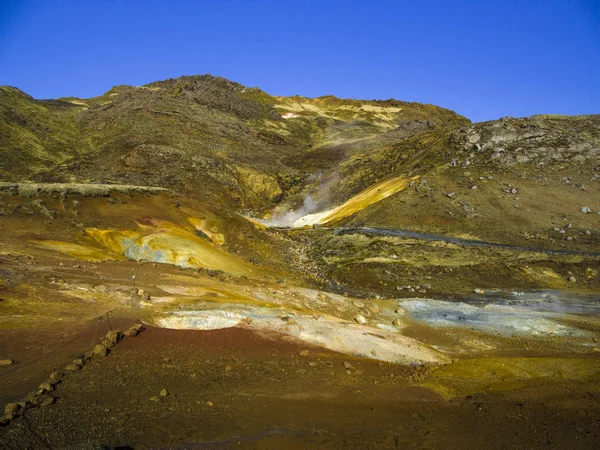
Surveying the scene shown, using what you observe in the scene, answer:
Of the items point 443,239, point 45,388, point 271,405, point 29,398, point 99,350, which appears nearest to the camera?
point 29,398

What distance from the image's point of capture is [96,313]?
422 inches

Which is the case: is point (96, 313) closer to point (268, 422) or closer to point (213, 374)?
point (213, 374)

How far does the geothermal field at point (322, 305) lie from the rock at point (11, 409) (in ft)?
0.08

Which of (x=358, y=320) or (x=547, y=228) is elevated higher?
(x=547, y=228)

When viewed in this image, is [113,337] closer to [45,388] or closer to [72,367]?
[72,367]

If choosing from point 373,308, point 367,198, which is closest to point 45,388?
point 373,308

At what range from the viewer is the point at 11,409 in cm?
658

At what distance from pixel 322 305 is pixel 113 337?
795cm

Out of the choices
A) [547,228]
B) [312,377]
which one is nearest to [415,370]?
[312,377]

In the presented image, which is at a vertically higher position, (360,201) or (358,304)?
(360,201)

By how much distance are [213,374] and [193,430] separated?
6.97ft

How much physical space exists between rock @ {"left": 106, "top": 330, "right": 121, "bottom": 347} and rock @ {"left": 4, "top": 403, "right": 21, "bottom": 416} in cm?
264

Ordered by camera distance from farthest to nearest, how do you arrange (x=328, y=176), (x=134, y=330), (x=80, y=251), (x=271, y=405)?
1. (x=328, y=176)
2. (x=80, y=251)
3. (x=134, y=330)
4. (x=271, y=405)

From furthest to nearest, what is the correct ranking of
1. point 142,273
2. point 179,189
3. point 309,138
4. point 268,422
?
point 309,138 → point 179,189 → point 142,273 → point 268,422
